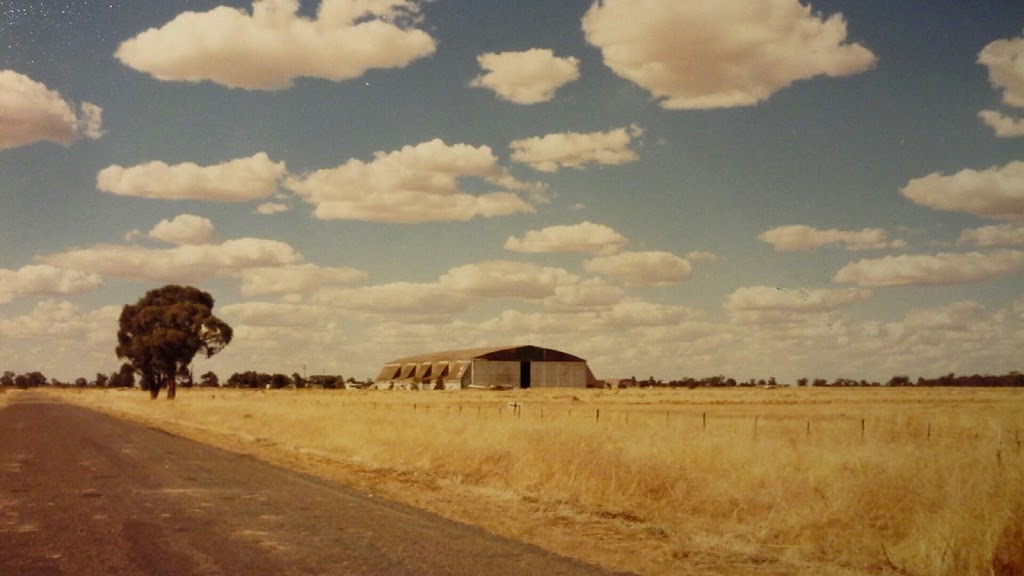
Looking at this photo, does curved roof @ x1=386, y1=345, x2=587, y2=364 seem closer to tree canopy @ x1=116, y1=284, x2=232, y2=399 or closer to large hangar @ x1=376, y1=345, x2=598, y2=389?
large hangar @ x1=376, y1=345, x2=598, y2=389

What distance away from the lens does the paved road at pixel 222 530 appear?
8398 mm

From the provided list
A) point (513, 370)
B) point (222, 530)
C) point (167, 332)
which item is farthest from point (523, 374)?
point (222, 530)

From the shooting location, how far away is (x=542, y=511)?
41.5ft

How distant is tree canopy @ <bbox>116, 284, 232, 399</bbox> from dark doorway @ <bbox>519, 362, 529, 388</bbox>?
144ft

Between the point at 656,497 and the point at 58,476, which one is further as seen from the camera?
the point at 58,476

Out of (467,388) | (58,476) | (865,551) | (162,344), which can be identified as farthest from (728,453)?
(467,388)

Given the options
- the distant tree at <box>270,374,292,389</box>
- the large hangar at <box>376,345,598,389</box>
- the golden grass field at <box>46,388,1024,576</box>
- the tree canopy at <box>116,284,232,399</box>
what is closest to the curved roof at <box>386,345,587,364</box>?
the large hangar at <box>376,345,598,389</box>

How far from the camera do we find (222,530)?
10344 millimetres

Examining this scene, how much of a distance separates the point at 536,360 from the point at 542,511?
327ft

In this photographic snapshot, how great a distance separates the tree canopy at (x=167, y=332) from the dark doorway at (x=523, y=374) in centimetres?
4375

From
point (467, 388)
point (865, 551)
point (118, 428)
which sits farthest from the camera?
point (467, 388)

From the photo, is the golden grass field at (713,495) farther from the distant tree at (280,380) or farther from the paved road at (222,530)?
the distant tree at (280,380)

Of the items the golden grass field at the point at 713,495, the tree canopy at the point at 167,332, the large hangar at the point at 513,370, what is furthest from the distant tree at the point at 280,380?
the golden grass field at the point at 713,495

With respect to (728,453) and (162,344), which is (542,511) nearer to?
(728,453)
